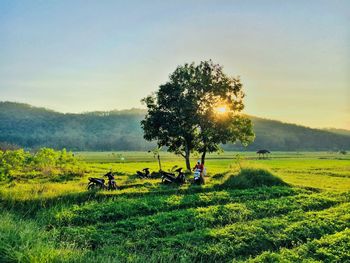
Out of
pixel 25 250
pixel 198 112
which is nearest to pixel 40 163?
pixel 198 112

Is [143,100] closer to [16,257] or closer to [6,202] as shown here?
[6,202]

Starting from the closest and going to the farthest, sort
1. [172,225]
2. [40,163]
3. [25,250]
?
[25,250]
[172,225]
[40,163]

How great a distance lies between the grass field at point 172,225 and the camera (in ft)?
48.4

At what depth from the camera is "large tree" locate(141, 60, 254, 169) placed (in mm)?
46000

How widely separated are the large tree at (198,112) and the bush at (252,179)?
34.0 ft

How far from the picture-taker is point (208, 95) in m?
46.9

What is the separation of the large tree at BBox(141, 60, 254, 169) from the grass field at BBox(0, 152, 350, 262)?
1566cm

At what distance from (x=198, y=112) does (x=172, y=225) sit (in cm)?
2696

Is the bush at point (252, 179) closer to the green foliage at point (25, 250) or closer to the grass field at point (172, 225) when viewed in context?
the grass field at point (172, 225)

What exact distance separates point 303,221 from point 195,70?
32035 millimetres

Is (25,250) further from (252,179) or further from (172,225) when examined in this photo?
(252,179)

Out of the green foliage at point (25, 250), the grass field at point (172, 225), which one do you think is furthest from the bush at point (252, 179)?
the green foliage at point (25, 250)

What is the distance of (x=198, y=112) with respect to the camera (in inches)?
1801

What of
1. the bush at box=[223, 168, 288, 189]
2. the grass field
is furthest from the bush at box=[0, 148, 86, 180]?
the bush at box=[223, 168, 288, 189]
